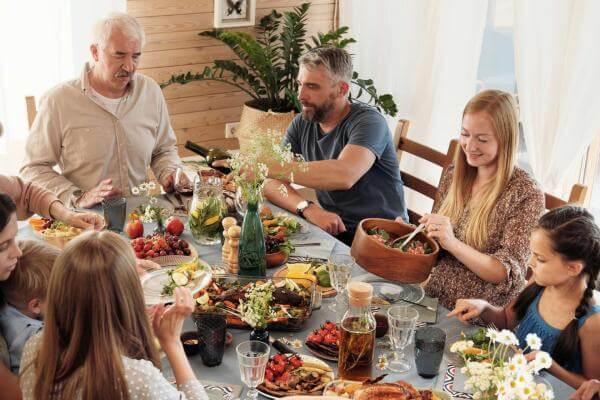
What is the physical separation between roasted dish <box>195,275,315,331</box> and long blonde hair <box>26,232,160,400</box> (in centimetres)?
57

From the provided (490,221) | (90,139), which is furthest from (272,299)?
(90,139)

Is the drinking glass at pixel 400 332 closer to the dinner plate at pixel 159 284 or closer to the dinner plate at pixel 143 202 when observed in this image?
the dinner plate at pixel 159 284

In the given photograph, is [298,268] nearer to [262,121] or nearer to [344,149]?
[344,149]

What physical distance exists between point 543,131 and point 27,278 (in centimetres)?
270

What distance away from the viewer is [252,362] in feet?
5.50

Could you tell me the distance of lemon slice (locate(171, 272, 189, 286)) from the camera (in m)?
2.13

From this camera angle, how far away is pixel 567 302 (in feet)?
6.91

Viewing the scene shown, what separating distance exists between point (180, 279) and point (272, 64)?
8.46 ft

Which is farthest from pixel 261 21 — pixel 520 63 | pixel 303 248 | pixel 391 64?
pixel 303 248

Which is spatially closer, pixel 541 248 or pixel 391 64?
pixel 541 248

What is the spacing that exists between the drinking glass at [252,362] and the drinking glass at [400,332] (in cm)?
36

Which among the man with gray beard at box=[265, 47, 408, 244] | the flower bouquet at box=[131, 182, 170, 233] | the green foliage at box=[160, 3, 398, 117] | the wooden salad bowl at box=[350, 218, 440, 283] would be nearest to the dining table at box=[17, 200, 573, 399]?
the wooden salad bowl at box=[350, 218, 440, 283]

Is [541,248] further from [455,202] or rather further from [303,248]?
[303,248]

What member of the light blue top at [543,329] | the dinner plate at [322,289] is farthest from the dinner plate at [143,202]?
the light blue top at [543,329]
